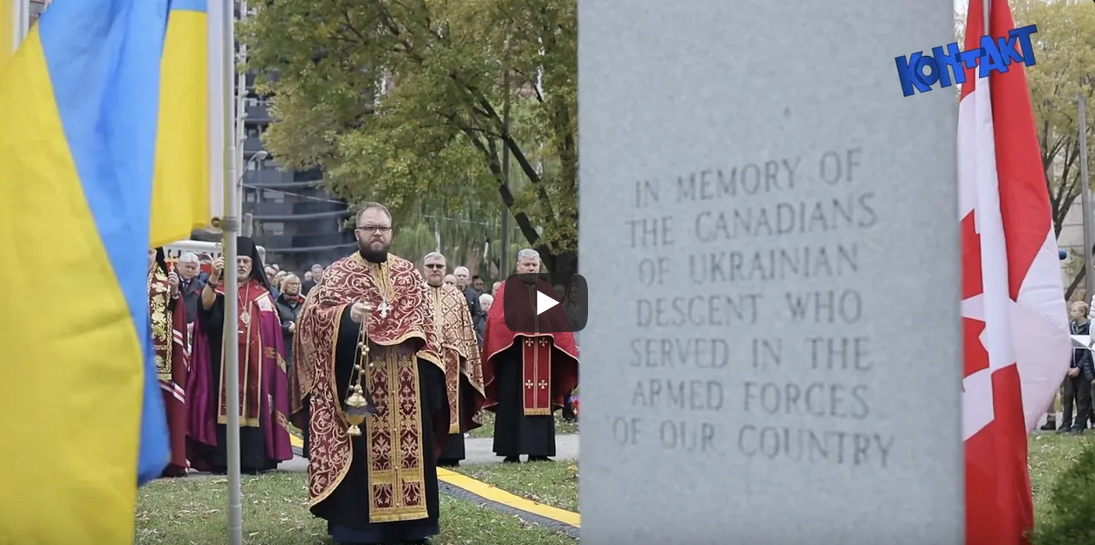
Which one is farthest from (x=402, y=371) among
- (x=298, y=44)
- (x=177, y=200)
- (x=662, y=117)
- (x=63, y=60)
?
(x=298, y=44)

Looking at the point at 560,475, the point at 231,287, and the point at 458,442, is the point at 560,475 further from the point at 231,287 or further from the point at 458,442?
the point at 231,287

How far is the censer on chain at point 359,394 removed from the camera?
25.0 ft

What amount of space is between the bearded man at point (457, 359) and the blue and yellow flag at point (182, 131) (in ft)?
24.3

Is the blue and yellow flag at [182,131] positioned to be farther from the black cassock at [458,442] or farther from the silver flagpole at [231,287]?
the black cassock at [458,442]

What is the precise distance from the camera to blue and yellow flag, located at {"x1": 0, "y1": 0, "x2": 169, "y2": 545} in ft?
12.9

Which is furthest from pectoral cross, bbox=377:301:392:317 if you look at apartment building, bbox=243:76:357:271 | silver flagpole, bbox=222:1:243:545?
apartment building, bbox=243:76:357:271

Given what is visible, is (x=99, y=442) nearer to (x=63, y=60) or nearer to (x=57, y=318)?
(x=57, y=318)

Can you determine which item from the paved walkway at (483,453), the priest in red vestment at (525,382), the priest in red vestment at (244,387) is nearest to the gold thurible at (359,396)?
the priest in red vestment at (244,387)

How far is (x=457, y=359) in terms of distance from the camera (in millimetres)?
12688

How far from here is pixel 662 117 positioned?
3635mm

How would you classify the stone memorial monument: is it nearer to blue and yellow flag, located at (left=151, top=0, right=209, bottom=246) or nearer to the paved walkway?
blue and yellow flag, located at (left=151, top=0, right=209, bottom=246)

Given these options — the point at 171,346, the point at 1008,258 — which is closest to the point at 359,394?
the point at 1008,258
